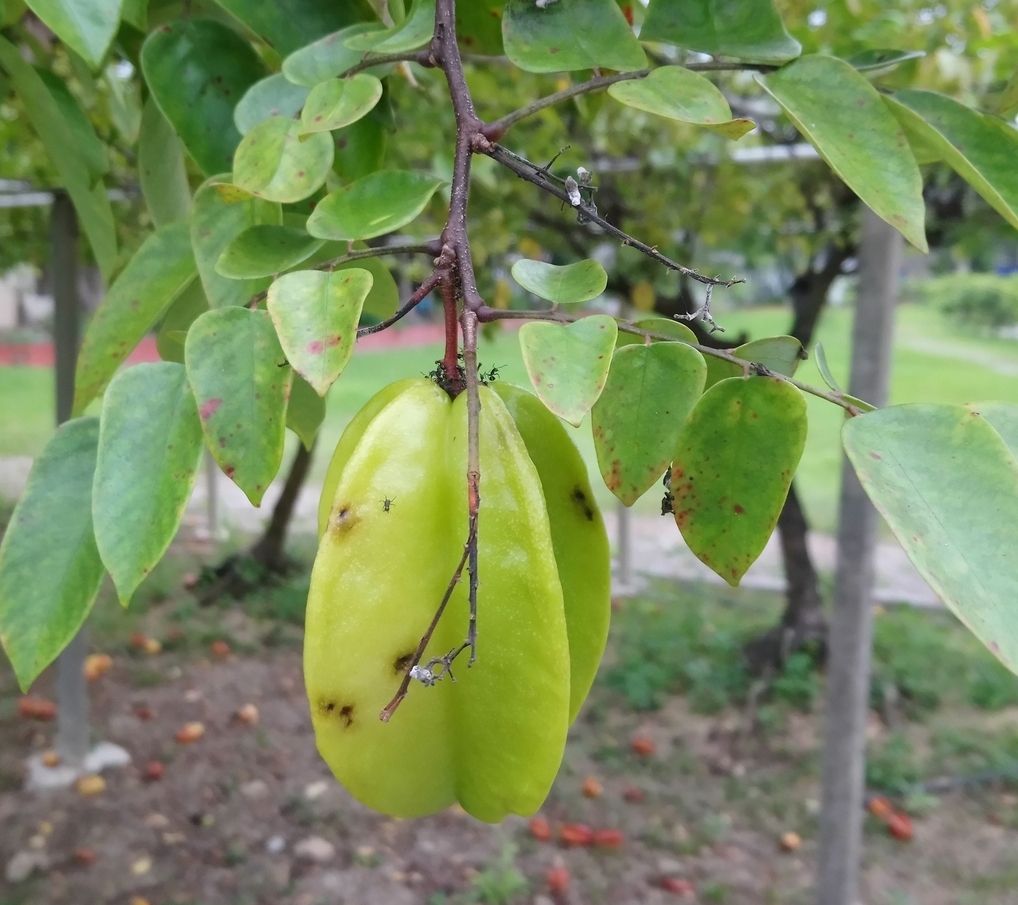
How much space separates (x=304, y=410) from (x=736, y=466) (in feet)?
0.91

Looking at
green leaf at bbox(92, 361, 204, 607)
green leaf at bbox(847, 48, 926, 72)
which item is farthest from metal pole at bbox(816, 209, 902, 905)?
green leaf at bbox(92, 361, 204, 607)

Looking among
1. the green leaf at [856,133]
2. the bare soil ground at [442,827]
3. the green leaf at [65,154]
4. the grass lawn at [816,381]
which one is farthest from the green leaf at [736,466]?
the grass lawn at [816,381]

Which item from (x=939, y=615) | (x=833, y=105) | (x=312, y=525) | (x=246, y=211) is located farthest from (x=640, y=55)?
(x=312, y=525)

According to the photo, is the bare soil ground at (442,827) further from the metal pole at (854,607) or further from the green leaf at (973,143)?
the green leaf at (973,143)

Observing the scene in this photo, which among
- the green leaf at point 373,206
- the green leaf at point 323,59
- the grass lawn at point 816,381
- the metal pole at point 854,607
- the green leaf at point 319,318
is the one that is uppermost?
the green leaf at point 323,59

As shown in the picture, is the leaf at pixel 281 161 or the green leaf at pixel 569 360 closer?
the green leaf at pixel 569 360

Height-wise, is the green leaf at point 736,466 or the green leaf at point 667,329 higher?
the green leaf at point 667,329

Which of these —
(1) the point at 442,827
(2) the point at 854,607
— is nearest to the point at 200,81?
(2) the point at 854,607

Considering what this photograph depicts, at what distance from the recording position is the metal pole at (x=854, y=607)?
1.22m

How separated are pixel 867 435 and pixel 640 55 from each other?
26 centimetres

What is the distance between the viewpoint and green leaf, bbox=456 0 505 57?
0.66 metres

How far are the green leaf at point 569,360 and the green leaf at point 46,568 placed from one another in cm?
25

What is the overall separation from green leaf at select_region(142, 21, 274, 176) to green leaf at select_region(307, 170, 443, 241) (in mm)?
196

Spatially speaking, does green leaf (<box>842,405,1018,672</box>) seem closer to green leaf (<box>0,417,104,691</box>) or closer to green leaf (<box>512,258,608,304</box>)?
green leaf (<box>512,258,608,304</box>)
